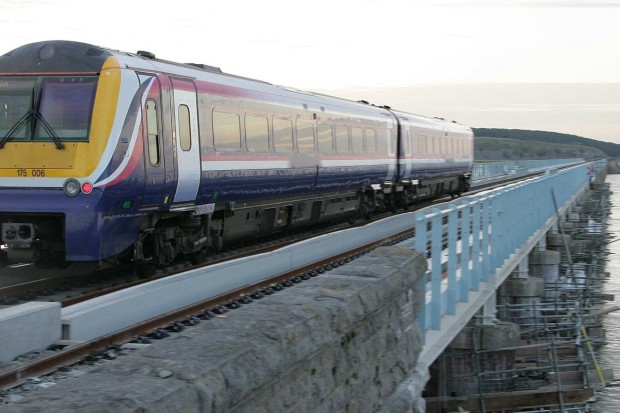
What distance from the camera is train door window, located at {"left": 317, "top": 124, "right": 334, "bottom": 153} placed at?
18.7 metres

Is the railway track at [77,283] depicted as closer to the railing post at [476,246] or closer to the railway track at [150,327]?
the railway track at [150,327]

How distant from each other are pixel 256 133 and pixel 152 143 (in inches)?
153

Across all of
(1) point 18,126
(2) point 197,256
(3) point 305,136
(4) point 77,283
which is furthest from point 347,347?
(3) point 305,136

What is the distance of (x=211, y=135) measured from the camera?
515 inches

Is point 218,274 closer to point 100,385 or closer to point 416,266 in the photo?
point 416,266

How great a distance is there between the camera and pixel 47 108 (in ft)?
35.6

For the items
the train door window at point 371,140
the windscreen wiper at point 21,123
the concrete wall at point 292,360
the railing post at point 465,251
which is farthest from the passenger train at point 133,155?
the train door window at point 371,140

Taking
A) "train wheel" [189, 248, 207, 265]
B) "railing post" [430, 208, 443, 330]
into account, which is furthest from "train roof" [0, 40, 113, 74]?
"railing post" [430, 208, 443, 330]

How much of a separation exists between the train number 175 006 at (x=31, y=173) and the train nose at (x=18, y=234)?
0.60 m

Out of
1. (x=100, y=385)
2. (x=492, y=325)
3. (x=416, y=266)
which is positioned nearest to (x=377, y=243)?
(x=492, y=325)

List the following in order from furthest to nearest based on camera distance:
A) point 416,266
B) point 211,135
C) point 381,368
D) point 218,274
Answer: point 211,135
point 218,274
point 416,266
point 381,368

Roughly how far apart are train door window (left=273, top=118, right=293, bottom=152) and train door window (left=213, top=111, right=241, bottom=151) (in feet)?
5.94

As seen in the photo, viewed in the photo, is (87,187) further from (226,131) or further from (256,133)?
(256,133)

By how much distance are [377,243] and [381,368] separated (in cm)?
1063
